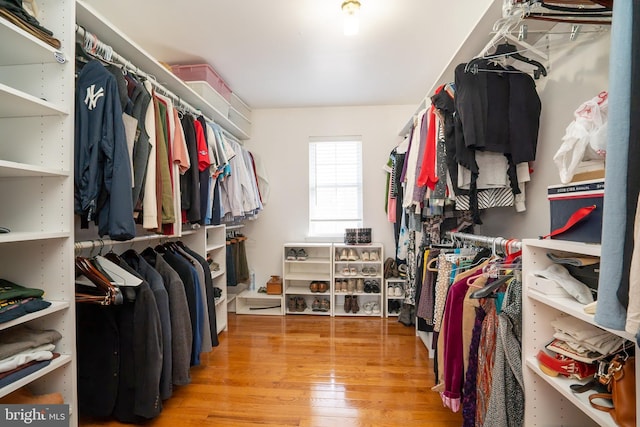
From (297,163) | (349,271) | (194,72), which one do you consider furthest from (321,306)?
(194,72)

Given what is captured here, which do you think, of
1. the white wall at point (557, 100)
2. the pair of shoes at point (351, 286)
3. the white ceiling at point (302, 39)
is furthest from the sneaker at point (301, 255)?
the white wall at point (557, 100)

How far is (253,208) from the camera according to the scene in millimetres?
2988

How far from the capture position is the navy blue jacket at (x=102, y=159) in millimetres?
1276

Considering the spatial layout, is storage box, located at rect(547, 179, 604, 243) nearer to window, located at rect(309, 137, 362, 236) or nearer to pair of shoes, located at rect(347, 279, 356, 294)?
pair of shoes, located at rect(347, 279, 356, 294)

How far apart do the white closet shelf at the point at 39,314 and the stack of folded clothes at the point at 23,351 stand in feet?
0.28

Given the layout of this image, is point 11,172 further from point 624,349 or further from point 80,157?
point 624,349

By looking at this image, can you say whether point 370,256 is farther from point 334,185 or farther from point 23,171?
point 23,171

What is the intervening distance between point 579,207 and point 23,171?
6.40ft

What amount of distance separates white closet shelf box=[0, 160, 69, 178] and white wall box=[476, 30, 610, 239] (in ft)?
7.55

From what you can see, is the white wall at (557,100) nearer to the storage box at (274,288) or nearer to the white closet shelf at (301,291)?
the white closet shelf at (301,291)

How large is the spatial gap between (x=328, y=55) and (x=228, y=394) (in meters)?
2.60

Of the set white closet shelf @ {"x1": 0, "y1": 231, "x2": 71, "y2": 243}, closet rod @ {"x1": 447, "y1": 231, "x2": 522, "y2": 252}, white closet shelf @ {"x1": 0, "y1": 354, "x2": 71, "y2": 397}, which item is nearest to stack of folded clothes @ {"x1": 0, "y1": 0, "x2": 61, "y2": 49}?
white closet shelf @ {"x1": 0, "y1": 231, "x2": 71, "y2": 243}

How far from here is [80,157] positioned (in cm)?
128

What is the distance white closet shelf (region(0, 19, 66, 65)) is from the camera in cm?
103
